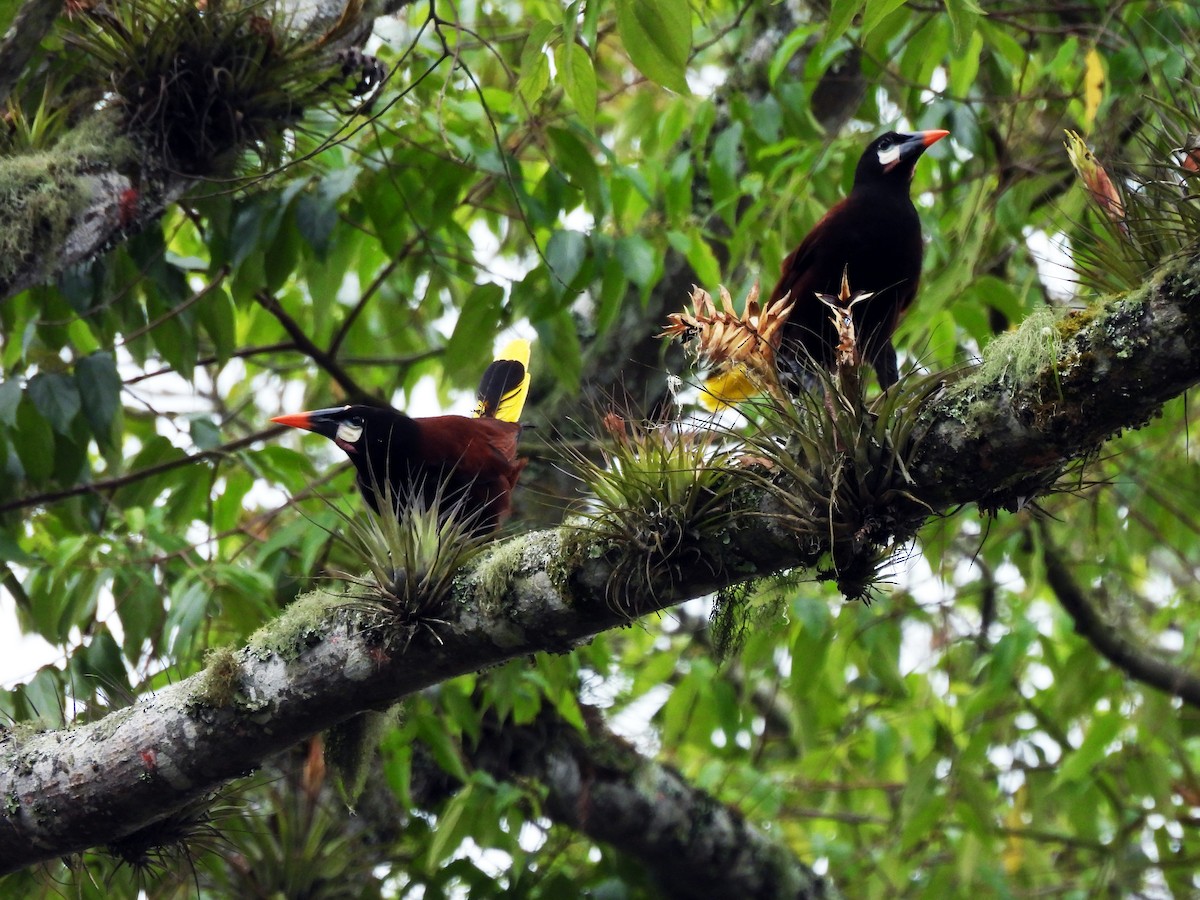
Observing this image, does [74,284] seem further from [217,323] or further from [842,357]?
[842,357]

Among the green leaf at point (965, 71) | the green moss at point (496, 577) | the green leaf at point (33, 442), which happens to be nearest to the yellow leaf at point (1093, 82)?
the green leaf at point (965, 71)

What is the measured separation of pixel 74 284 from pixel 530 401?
1.58 m

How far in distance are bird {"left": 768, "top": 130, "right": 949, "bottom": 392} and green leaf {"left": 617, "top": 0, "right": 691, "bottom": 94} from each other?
1.37 meters

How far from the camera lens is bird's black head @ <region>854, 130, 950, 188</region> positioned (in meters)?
3.48

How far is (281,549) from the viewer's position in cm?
342

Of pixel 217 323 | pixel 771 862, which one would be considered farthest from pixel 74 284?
pixel 771 862

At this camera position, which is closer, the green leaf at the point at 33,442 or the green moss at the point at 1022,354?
the green moss at the point at 1022,354

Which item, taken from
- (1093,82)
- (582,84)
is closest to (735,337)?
(582,84)

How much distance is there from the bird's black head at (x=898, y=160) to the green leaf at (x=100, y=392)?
2147 millimetres

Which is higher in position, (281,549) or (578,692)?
(281,549)

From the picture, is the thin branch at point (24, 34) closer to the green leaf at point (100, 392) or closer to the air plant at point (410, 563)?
the green leaf at point (100, 392)

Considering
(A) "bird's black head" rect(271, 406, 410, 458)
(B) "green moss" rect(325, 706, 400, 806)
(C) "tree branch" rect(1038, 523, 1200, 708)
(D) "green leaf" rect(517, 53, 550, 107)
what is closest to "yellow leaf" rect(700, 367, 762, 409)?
(D) "green leaf" rect(517, 53, 550, 107)

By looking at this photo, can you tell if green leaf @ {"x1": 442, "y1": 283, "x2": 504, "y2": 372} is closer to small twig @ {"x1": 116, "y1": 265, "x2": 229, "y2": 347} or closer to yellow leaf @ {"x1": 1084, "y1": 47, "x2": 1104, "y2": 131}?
small twig @ {"x1": 116, "y1": 265, "x2": 229, "y2": 347}

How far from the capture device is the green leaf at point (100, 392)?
3.04 meters
